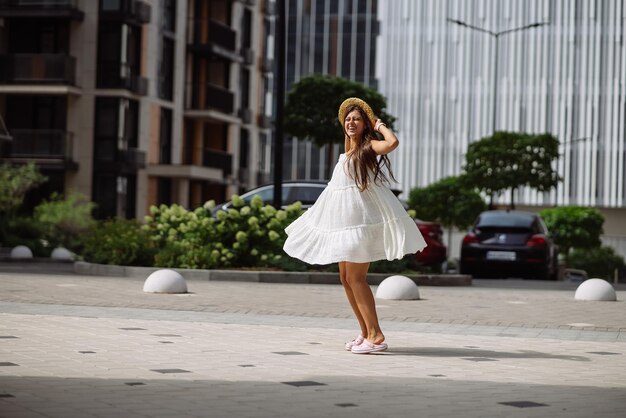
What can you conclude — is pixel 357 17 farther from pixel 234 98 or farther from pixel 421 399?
pixel 421 399

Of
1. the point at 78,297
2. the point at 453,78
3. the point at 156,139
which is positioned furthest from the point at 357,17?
the point at 78,297

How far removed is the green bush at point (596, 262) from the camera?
6456 cm

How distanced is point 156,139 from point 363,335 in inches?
1807

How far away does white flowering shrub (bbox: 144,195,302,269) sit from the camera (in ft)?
76.6

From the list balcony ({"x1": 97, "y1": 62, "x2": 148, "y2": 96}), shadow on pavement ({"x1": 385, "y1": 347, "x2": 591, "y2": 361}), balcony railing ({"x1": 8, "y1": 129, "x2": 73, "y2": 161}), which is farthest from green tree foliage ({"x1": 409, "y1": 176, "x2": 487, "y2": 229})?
shadow on pavement ({"x1": 385, "y1": 347, "x2": 591, "y2": 361})

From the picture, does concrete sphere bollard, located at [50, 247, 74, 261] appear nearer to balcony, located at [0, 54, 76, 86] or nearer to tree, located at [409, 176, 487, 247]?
balcony, located at [0, 54, 76, 86]

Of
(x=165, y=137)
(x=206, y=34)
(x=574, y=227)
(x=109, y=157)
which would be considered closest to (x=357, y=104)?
(x=109, y=157)

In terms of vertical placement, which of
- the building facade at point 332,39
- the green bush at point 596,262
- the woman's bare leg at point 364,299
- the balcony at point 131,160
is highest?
the building facade at point 332,39

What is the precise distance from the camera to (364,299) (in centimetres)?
1086

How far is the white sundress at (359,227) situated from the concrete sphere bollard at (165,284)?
7563 mm

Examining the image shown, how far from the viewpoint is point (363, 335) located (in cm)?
1098

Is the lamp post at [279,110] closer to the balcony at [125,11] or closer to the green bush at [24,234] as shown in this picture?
the green bush at [24,234]

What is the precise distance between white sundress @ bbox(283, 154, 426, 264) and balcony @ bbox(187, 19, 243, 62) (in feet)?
162

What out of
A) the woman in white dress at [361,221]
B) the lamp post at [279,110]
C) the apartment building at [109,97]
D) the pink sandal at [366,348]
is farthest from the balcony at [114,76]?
the pink sandal at [366,348]
